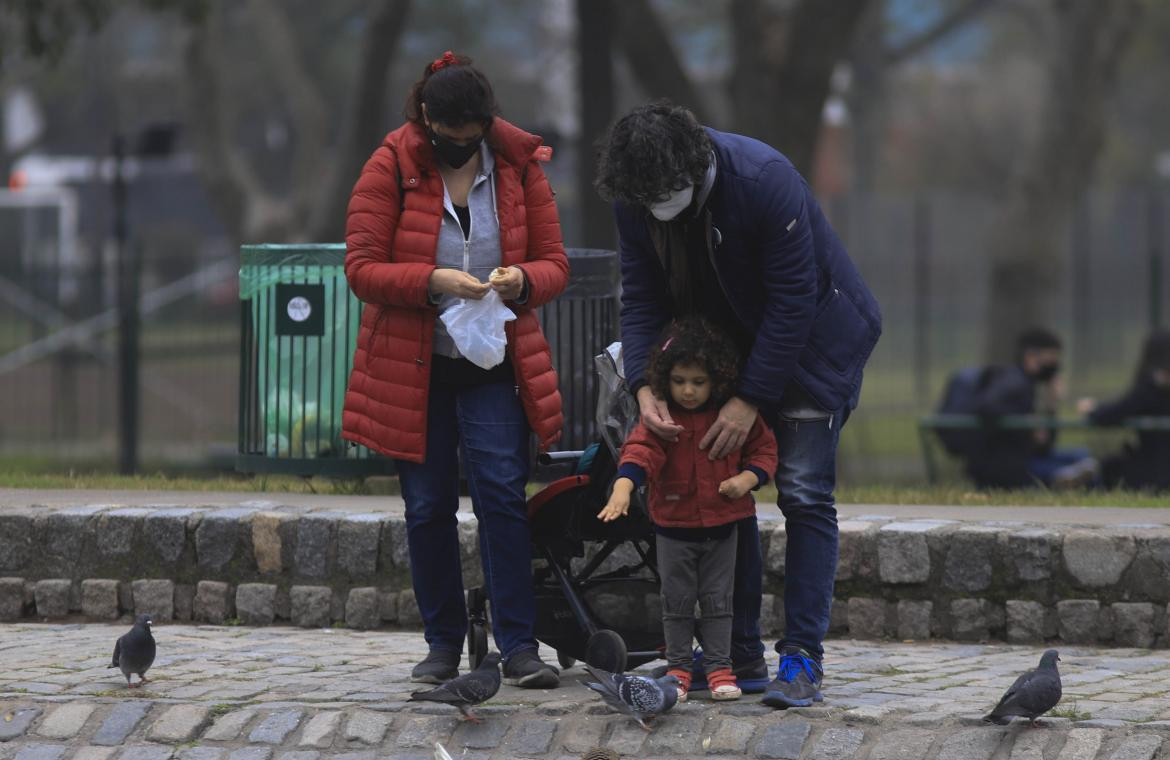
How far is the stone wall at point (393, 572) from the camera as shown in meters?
7.28

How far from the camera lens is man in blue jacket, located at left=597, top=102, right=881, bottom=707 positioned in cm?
552

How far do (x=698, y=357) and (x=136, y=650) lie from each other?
202 centimetres

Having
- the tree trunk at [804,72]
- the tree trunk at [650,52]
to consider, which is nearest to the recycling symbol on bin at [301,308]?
the tree trunk at [804,72]

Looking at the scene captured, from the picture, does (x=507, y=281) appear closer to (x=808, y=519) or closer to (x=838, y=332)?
(x=838, y=332)

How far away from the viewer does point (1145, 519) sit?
7836mm

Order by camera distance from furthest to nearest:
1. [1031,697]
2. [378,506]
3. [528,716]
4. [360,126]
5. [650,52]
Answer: [360,126] < [650,52] < [378,506] < [528,716] < [1031,697]

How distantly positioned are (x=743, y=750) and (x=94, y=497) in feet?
13.7

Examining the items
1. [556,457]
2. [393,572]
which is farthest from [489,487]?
[393,572]

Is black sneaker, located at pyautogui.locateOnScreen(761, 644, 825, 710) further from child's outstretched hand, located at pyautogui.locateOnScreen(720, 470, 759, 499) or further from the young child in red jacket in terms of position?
child's outstretched hand, located at pyautogui.locateOnScreen(720, 470, 759, 499)

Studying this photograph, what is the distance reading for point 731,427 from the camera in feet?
18.6

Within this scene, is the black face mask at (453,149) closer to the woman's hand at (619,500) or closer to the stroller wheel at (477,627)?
the woman's hand at (619,500)

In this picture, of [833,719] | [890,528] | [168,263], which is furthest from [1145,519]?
[168,263]

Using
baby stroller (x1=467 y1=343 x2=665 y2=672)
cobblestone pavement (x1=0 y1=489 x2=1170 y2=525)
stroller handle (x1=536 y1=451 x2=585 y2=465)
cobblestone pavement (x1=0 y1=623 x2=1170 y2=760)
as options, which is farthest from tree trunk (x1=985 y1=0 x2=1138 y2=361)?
baby stroller (x1=467 y1=343 x2=665 y2=672)

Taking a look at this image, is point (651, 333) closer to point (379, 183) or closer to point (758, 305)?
point (758, 305)
